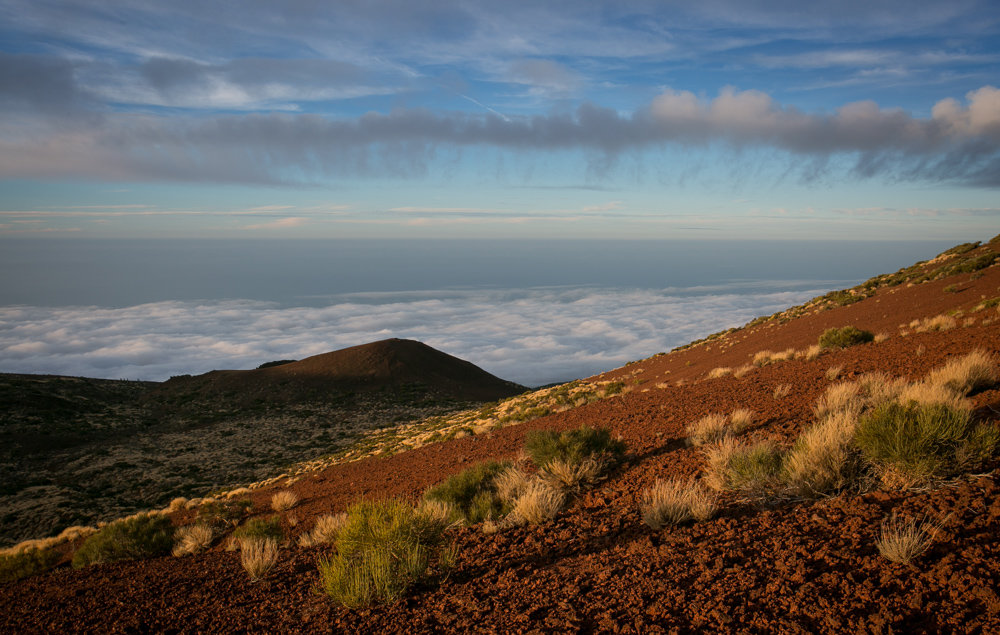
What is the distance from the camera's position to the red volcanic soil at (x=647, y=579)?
3020 mm

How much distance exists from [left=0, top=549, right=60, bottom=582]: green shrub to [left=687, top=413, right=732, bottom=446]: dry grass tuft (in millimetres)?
11302

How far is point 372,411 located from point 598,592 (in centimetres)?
3677

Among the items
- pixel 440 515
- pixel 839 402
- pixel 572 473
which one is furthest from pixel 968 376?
pixel 440 515

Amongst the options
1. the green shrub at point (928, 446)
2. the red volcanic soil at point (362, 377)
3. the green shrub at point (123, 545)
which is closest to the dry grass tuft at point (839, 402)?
the green shrub at point (928, 446)

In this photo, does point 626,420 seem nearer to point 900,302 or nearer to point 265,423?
point 900,302

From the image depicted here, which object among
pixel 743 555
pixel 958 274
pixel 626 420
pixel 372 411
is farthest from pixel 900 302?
pixel 372 411

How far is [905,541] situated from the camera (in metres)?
3.25

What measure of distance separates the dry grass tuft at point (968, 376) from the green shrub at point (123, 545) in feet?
40.5

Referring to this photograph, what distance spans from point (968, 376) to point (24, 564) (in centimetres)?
1548

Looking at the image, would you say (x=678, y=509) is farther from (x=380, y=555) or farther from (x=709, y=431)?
(x=709, y=431)

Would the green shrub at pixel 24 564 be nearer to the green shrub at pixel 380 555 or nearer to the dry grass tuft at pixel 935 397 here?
the green shrub at pixel 380 555

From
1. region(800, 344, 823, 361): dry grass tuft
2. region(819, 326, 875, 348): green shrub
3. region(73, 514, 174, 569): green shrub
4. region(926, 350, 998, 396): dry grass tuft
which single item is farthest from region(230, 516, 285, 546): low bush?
region(819, 326, 875, 348): green shrub

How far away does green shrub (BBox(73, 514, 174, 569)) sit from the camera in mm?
8484

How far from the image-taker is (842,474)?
4.77m
